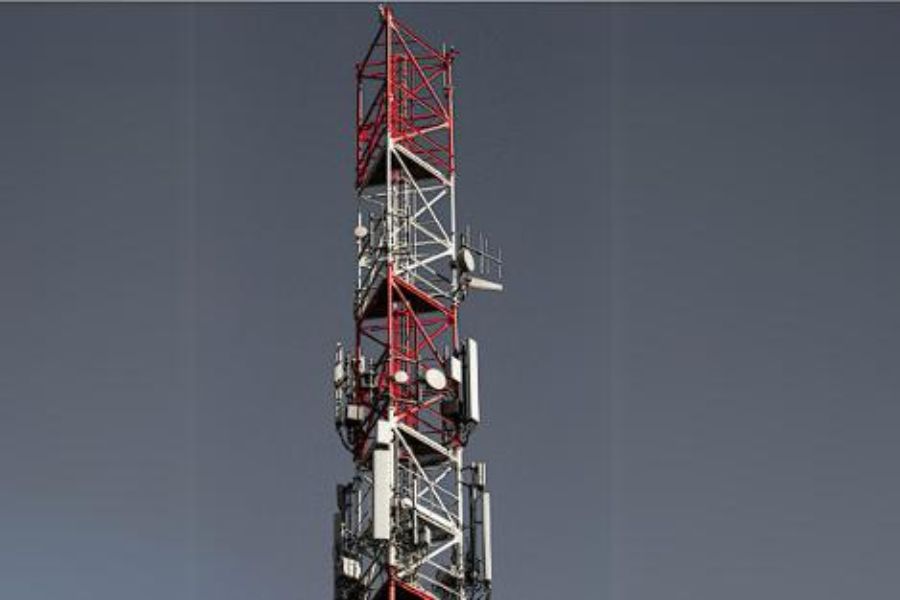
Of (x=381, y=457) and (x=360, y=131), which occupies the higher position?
(x=360, y=131)

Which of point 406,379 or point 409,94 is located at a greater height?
point 409,94

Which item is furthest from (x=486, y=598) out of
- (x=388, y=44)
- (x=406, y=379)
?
(x=388, y=44)

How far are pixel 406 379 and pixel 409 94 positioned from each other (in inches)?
579

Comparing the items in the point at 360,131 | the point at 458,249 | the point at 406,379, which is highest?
the point at 360,131

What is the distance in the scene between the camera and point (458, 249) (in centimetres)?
10088

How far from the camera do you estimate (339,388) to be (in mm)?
99938

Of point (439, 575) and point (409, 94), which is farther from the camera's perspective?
point (409, 94)

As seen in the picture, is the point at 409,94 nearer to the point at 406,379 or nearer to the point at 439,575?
the point at 406,379

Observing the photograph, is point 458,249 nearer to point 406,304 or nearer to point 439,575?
point 406,304

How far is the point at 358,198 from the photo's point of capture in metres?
104

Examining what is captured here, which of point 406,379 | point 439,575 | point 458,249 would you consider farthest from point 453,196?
point 439,575

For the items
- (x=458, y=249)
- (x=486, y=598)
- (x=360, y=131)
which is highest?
(x=360, y=131)

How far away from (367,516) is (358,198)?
614 inches

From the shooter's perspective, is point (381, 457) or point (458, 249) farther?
point (458, 249)
